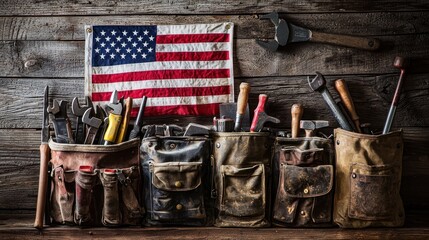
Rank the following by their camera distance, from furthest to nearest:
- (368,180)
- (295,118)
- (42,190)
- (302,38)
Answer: (302,38)
(295,118)
(42,190)
(368,180)

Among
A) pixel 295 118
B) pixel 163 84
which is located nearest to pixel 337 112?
pixel 295 118

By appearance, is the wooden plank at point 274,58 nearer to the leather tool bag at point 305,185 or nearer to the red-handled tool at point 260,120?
the red-handled tool at point 260,120

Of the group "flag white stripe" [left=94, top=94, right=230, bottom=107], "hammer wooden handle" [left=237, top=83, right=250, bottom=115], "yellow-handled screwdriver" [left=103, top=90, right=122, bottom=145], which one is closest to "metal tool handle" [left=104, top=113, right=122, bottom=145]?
"yellow-handled screwdriver" [left=103, top=90, right=122, bottom=145]

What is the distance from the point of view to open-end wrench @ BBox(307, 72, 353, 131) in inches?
117

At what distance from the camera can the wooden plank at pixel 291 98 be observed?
316 centimetres

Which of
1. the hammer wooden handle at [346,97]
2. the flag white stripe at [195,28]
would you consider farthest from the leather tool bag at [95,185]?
the hammer wooden handle at [346,97]

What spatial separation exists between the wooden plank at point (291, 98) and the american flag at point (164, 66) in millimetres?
80

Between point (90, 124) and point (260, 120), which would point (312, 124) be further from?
point (90, 124)

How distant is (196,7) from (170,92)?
1.71 feet

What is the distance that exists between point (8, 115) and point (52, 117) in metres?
0.42

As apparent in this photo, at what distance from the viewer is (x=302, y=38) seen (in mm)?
3125

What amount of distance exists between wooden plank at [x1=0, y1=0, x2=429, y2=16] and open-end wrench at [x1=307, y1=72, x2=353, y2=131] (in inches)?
16.7

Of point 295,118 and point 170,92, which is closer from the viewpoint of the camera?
point 295,118

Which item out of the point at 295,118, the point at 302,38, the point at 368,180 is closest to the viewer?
the point at 368,180
